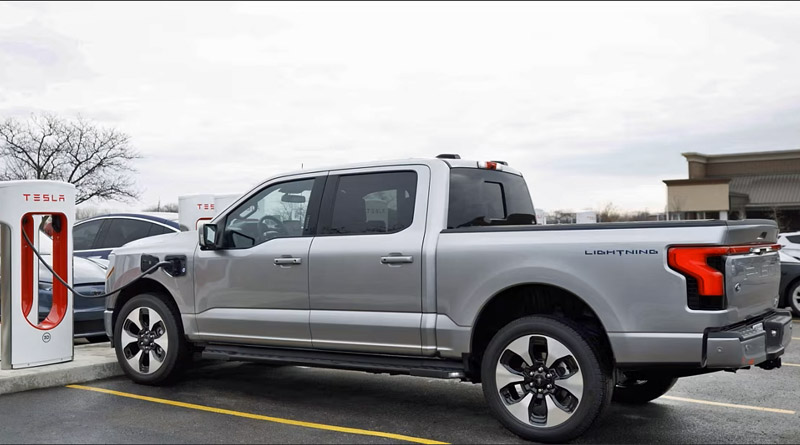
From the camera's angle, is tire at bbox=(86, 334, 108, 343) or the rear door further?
tire at bbox=(86, 334, 108, 343)

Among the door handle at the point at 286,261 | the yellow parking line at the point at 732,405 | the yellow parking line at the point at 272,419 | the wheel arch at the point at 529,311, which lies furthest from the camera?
the door handle at the point at 286,261

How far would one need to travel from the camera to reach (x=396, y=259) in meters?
5.86

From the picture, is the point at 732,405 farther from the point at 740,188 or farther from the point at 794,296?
the point at 740,188

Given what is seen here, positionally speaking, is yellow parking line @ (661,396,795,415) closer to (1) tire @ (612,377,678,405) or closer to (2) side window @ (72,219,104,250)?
(1) tire @ (612,377,678,405)

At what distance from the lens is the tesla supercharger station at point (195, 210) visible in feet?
36.4

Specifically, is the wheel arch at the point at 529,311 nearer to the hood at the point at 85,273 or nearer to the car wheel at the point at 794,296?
the hood at the point at 85,273

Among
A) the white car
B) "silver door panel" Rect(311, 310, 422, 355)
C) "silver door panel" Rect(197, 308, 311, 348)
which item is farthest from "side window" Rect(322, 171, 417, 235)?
the white car

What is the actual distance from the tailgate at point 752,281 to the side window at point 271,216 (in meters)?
Answer: 3.37

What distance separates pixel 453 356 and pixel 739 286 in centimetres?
203

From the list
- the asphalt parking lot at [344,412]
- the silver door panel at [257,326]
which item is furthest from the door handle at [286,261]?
the asphalt parking lot at [344,412]

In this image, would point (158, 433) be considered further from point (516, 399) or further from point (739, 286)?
point (739, 286)

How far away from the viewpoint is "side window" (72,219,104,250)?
12.5m

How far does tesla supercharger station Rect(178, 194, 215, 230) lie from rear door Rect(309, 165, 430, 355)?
16.6 ft

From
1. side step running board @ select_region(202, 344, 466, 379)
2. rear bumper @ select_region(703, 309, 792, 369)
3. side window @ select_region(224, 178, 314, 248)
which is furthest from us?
side window @ select_region(224, 178, 314, 248)
